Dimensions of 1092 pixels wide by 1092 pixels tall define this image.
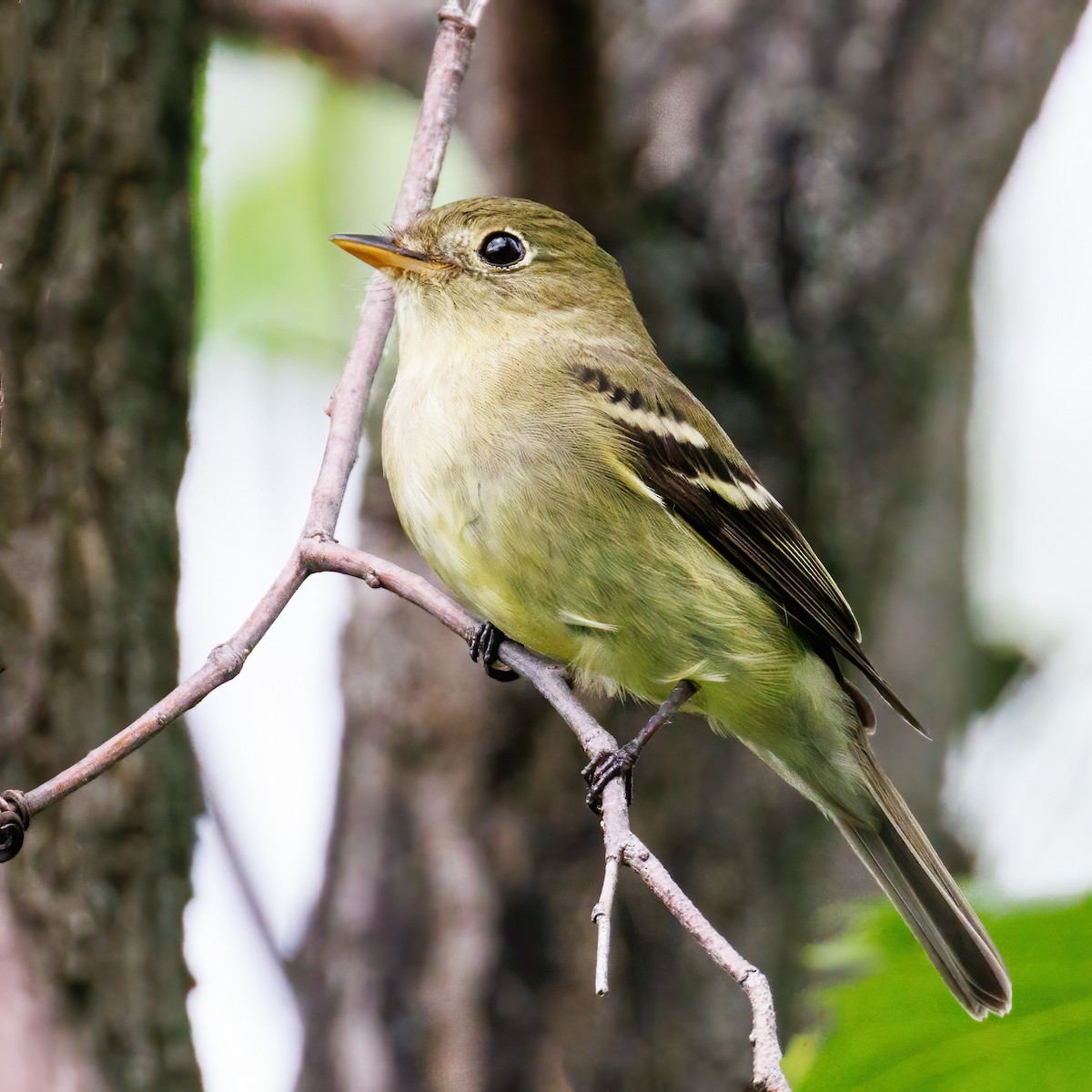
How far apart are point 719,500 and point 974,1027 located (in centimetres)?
188

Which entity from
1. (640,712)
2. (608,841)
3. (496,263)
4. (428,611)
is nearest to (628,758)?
(428,611)

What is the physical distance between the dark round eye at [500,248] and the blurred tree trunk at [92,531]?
84cm

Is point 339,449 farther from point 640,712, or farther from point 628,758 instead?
point 640,712

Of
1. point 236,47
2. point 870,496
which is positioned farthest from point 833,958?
point 236,47

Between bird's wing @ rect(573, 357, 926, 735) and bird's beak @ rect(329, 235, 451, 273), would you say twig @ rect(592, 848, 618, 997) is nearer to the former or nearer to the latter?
bird's wing @ rect(573, 357, 926, 735)

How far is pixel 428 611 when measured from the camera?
2.51 metres

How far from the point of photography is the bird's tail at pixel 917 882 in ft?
11.6

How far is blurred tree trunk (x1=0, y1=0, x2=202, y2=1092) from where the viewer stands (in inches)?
127

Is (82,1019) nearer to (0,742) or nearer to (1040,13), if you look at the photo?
(0,742)

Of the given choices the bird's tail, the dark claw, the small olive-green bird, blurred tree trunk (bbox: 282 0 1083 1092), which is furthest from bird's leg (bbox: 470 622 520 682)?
blurred tree trunk (bbox: 282 0 1083 1092)

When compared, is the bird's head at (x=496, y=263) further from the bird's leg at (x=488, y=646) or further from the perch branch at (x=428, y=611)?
the bird's leg at (x=488, y=646)

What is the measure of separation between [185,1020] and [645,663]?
4.76ft

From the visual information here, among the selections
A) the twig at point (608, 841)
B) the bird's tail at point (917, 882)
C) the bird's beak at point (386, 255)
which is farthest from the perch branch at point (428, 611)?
the bird's tail at point (917, 882)

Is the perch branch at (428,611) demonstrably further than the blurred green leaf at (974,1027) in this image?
No
